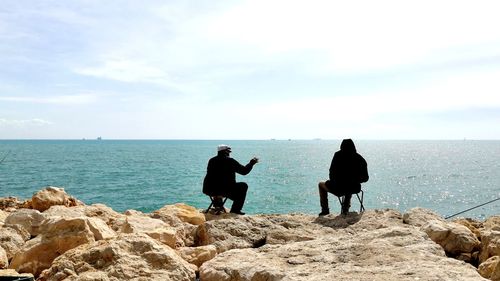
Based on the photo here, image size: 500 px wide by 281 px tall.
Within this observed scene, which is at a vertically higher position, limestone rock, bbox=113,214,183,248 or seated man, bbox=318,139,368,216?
seated man, bbox=318,139,368,216

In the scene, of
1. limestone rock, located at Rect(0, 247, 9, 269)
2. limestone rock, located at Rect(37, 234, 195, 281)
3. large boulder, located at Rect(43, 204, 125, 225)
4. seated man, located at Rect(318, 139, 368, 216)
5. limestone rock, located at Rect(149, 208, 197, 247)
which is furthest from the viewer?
seated man, located at Rect(318, 139, 368, 216)

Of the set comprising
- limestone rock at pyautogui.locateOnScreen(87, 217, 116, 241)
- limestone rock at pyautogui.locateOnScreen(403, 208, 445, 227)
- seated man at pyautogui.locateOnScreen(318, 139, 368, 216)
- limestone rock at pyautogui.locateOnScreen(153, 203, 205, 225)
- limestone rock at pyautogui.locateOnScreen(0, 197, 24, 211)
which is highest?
seated man at pyautogui.locateOnScreen(318, 139, 368, 216)

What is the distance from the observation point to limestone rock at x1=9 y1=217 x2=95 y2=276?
227 inches

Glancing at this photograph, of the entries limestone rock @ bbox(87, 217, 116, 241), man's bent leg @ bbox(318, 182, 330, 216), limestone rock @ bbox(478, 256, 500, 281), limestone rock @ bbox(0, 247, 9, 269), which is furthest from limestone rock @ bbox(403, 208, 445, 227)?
limestone rock @ bbox(0, 247, 9, 269)

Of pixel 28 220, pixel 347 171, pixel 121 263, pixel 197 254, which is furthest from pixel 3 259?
pixel 347 171

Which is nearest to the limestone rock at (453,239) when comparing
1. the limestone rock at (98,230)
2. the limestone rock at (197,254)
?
the limestone rock at (197,254)

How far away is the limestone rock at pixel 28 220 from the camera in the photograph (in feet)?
25.2

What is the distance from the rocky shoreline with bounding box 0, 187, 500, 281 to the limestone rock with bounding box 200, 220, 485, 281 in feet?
0.03

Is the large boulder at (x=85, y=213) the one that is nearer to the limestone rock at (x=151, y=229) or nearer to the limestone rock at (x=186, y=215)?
the limestone rock at (x=151, y=229)

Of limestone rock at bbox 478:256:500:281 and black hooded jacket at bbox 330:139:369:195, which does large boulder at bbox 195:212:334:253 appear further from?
black hooded jacket at bbox 330:139:369:195

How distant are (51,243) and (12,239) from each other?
135 cm

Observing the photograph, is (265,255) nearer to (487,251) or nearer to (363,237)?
(363,237)

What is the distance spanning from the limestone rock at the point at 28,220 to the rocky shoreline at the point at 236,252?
2 cm

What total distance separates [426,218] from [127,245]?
625 cm
